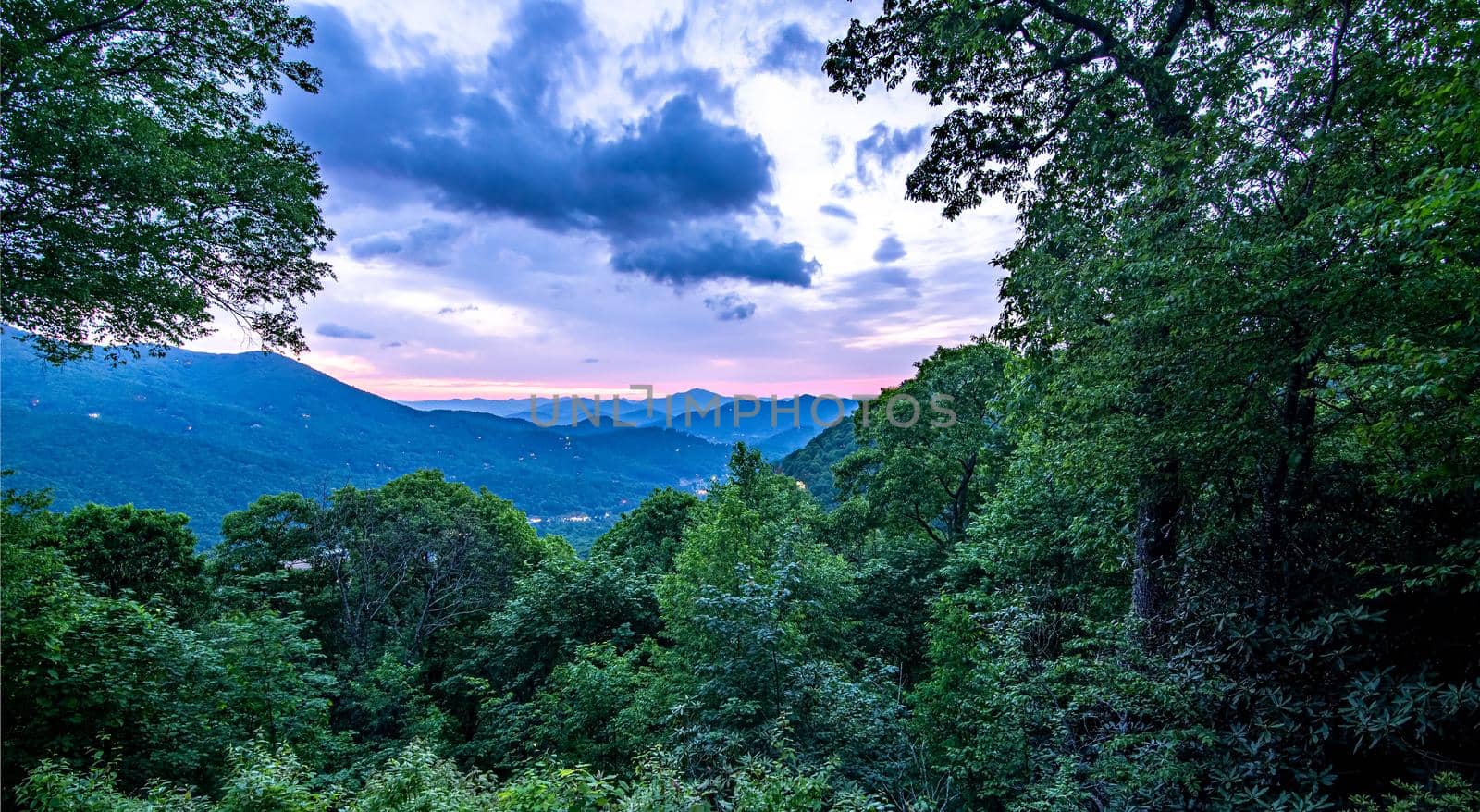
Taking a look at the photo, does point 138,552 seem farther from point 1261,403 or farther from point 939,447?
point 939,447

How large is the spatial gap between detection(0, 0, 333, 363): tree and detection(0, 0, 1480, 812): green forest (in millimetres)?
47

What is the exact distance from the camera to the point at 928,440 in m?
19.4

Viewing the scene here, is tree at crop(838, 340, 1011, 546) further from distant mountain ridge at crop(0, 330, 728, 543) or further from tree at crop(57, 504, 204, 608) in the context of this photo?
distant mountain ridge at crop(0, 330, 728, 543)

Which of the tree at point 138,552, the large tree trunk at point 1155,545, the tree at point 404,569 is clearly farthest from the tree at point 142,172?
the tree at point 404,569

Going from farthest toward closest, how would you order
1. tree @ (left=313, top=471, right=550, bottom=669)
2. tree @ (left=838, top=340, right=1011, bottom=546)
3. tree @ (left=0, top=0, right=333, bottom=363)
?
tree @ (left=838, top=340, right=1011, bottom=546) < tree @ (left=313, top=471, right=550, bottom=669) < tree @ (left=0, top=0, right=333, bottom=363)

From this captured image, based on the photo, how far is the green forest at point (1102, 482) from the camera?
385 centimetres

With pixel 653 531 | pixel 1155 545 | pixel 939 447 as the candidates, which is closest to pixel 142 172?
pixel 1155 545

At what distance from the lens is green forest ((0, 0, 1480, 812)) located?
3.85 meters

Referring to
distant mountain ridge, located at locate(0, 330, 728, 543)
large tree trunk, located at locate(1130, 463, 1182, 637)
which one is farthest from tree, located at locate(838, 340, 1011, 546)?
distant mountain ridge, located at locate(0, 330, 728, 543)

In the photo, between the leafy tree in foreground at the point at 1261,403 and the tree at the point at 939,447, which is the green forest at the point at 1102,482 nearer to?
the leafy tree in foreground at the point at 1261,403

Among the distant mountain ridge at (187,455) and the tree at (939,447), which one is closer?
the tree at (939,447)

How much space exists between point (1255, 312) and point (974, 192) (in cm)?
461

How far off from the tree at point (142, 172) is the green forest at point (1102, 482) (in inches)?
1.9

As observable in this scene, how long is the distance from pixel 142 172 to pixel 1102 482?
1020cm
